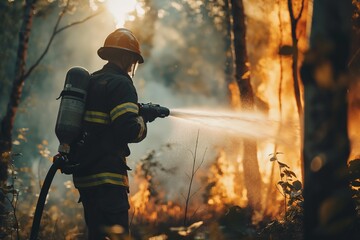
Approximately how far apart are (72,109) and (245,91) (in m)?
3.70

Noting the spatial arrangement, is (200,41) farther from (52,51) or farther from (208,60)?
(52,51)

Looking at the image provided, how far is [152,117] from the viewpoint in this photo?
4176 mm

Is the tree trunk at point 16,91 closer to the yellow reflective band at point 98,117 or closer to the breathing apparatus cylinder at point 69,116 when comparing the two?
the breathing apparatus cylinder at point 69,116

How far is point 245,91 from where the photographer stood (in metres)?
6.87

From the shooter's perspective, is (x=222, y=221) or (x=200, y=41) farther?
(x=200, y=41)

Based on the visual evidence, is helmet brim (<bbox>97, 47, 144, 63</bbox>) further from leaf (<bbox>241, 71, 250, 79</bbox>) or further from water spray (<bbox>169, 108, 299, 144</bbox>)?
leaf (<bbox>241, 71, 250, 79</bbox>)

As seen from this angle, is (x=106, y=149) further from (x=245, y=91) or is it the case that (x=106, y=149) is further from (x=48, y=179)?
(x=245, y=91)

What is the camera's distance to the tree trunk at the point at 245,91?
6.89m

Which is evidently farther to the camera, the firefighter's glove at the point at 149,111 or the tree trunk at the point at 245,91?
the tree trunk at the point at 245,91

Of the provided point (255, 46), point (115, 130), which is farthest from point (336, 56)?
point (255, 46)

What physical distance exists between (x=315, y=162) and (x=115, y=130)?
7.01 ft

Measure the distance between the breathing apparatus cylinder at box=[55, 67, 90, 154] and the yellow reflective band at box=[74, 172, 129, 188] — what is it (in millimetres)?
293

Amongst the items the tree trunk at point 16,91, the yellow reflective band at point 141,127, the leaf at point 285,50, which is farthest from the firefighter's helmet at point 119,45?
the tree trunk at point 16,91

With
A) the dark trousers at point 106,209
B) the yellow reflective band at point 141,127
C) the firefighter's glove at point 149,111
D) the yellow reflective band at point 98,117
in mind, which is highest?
the firefighter's glove at point 149,111
